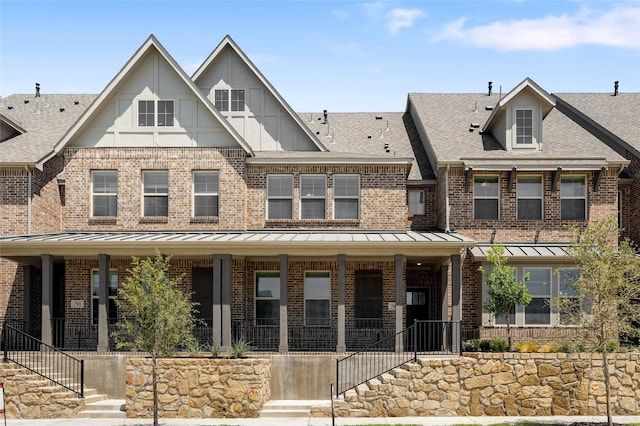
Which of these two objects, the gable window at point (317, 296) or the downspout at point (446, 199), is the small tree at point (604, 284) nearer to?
the downspout at point (446, 199)

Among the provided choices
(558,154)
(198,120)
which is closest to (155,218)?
(198,120)

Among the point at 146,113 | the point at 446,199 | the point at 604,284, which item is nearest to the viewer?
the point at 604,284

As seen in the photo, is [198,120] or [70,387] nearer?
[70,387]

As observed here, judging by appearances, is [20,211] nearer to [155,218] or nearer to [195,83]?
[155,218]

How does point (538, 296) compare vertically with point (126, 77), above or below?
below

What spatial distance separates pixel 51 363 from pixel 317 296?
928cm

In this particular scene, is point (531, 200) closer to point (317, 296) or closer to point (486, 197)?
point (486, 197)

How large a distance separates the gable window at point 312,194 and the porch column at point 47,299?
9.15m

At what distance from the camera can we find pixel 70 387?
2377 centimetres

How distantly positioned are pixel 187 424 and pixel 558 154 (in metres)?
17.5

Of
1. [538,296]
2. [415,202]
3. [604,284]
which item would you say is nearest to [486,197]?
[415,202]

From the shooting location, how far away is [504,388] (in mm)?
22469

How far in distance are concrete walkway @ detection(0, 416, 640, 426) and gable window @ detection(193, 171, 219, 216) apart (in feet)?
29.3

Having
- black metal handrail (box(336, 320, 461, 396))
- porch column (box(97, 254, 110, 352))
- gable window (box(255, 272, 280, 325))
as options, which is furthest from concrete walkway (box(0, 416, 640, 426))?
gable window (box(255, 272, 280, 325))
